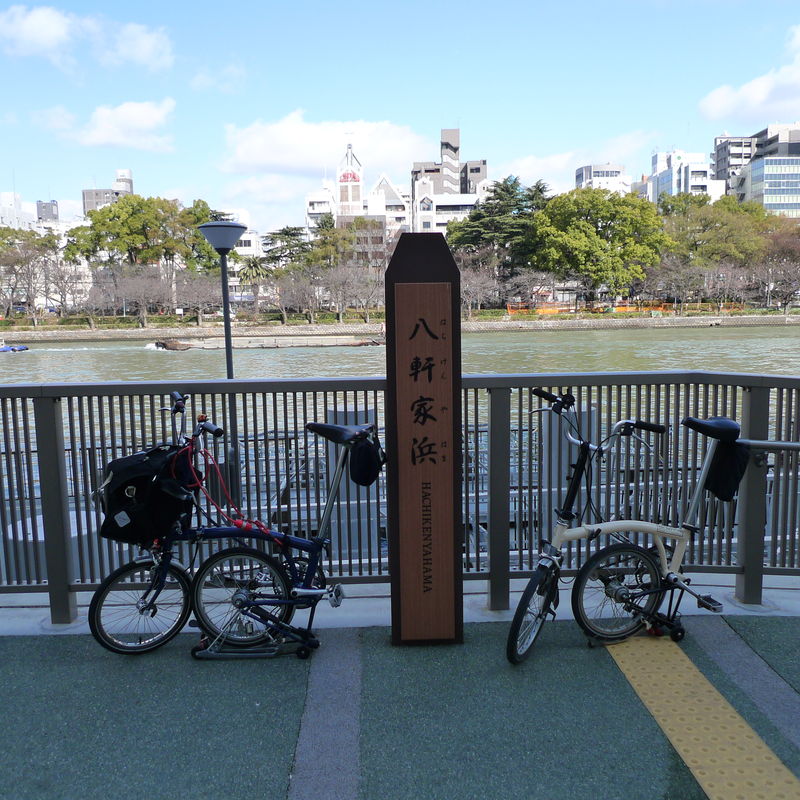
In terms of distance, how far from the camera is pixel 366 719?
7.50 feet

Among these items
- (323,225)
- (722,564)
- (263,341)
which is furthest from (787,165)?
(722,564)

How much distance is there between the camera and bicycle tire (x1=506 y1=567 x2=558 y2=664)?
8.36 ft

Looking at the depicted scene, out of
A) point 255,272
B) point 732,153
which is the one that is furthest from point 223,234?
point 732,153

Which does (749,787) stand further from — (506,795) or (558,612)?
(558,612)

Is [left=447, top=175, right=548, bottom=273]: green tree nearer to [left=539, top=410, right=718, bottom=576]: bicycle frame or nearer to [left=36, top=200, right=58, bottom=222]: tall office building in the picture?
[left=539, top=410, right=718, bottom=576]: bicycle frame

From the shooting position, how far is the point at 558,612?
10.1 feet

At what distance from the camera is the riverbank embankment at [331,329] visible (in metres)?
47.5

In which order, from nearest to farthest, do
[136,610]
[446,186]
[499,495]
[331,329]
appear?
[136,610] → [499,495] → [331,329] → [446,186]

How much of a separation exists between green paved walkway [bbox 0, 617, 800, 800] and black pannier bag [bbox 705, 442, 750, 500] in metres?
0.58

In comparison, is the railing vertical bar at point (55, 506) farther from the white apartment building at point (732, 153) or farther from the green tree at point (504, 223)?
the white apartment building at point (732, 153)

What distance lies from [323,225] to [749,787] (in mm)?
63331

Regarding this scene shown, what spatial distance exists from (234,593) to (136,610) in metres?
0.38

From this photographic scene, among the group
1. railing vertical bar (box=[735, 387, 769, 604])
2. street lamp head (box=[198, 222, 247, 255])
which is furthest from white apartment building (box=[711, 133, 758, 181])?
railing vertical bar (box=[735, 387, 769, 604])

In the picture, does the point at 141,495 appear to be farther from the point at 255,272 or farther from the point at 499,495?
the point at 255,272
